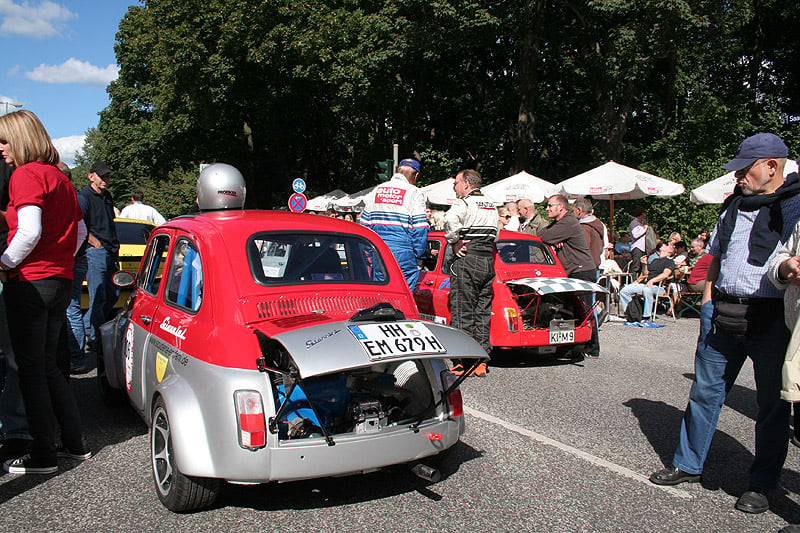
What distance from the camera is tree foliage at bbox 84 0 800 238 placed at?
21.2m

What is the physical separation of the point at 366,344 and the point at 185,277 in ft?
4.99

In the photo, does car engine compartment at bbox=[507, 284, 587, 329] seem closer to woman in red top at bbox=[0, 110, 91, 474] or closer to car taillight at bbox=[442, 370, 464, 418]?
car taillight at bbox=[442, 370, 464, 418]

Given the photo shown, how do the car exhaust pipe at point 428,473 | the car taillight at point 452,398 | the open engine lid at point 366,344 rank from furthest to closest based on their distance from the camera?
the car taillight at point 452,398 < the car exhaust pipe at point 428,473 < the open engine lid at point 366,344

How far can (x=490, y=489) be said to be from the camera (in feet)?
12.9

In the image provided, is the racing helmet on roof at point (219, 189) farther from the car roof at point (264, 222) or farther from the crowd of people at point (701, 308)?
the crowd of people at point (701, 308)

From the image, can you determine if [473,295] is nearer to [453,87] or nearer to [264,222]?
[264,222]

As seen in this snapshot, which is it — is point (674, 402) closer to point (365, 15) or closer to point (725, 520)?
point (725, 520)

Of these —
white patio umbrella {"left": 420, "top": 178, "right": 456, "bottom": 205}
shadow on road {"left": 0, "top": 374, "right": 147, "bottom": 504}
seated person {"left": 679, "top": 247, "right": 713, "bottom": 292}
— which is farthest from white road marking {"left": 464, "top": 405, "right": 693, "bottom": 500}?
white patio umbrella {"left": 420, "top": 178, "right": 456, "bottom": 205}

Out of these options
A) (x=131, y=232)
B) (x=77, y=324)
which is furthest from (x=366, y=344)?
(x=131, y=232)

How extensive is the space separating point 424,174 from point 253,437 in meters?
26.8

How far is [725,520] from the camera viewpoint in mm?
3621

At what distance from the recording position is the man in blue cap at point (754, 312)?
3654mm

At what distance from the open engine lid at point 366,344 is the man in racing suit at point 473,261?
10.6ft

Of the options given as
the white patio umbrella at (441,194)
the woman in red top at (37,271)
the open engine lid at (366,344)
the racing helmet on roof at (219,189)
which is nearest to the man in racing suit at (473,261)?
the racing helmet on roof at (219,189)
